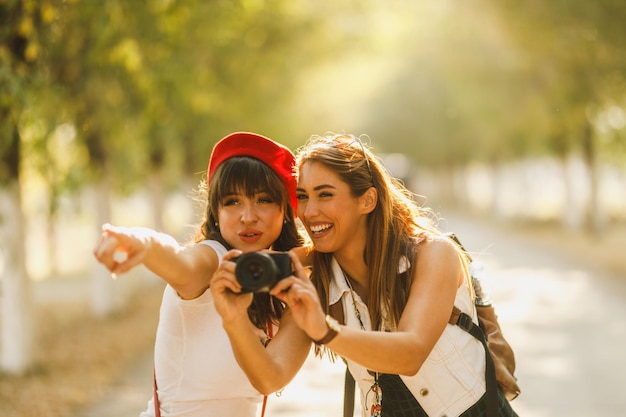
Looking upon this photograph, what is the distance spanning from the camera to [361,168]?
2961 millimetres

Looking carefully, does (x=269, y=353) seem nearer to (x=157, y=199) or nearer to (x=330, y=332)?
(x=330, y=332)

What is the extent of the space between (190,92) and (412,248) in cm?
954

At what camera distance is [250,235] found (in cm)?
298

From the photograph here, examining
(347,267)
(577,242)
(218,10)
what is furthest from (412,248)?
(577,242)

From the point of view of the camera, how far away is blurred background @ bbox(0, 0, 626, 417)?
879cm

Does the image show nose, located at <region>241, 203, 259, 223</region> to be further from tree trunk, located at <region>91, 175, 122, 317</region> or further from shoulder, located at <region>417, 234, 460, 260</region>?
tree trunk, located at <region>91, 175, 122, 317</region>

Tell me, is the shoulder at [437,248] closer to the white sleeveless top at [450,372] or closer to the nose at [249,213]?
the white sleeveless top at [450,372]

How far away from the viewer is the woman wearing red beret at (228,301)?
2.53 m

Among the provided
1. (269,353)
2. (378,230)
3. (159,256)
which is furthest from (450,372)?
(159,256)

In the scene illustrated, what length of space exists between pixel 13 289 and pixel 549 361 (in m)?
5.87

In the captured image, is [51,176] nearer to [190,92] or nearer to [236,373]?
[190,92]

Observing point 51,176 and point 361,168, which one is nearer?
point 361,168

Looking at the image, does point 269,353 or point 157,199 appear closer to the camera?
point 269,353

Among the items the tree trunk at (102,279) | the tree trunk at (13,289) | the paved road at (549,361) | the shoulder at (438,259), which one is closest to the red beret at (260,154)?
the shoulder at (438,259)
